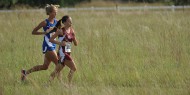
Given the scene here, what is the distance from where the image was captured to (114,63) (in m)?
12.1

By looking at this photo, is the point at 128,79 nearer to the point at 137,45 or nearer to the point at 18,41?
the point at 137,45

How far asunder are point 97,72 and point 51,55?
A: 104 centimetres

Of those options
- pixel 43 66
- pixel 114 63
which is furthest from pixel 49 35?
pixel 114 63

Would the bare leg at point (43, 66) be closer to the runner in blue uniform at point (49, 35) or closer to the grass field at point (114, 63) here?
the runner in blue uniform at point (49, 35)

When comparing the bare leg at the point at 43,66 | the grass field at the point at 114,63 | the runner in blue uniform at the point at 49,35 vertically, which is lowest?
the grass field at the point at 114,63

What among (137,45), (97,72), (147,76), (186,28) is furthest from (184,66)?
(186,28)

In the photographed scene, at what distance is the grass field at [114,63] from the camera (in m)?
9.37

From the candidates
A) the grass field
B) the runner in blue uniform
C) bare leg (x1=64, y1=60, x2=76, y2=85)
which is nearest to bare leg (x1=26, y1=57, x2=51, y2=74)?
the runner in blue uniform

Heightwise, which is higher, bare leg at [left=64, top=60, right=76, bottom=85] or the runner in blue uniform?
the runner in blue uniform

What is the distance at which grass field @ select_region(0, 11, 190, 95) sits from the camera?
937 cm

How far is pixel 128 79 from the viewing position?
10328 mm

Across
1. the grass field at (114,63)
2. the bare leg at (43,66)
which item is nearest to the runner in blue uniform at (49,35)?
the bare leg at (43,66)

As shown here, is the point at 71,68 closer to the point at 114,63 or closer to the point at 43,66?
the point at 43,66

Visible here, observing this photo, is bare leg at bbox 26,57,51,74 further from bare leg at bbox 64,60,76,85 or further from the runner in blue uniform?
bare leg at bbox 64,60,76,85
